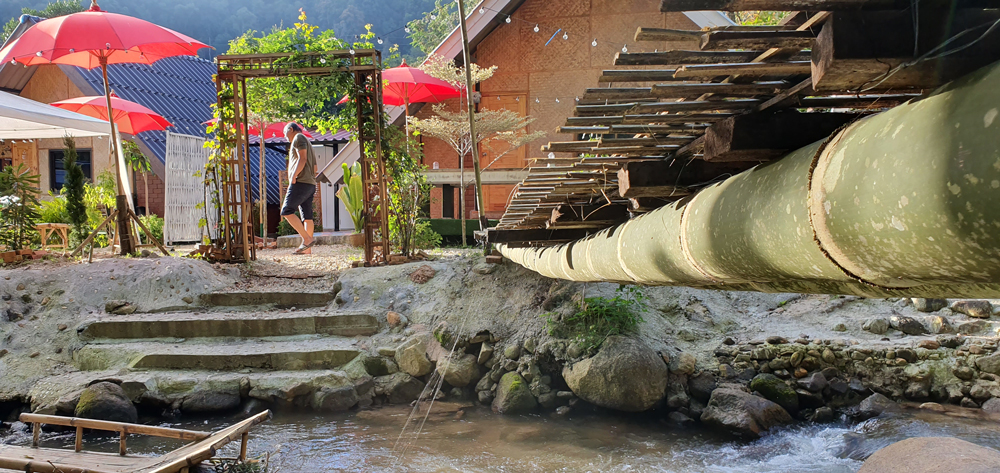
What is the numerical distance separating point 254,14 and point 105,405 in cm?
5556

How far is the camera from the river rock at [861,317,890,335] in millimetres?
6863

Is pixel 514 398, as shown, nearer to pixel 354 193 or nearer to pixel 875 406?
pixel 875 406

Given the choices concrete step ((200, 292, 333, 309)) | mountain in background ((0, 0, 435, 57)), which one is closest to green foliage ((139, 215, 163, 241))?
concrete step ((200, 292, 333, 309))

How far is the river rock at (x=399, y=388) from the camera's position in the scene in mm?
6645

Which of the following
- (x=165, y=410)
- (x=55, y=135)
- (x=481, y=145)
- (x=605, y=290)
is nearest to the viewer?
(x=165, y=410)

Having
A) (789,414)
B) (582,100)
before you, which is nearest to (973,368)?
(789,414)

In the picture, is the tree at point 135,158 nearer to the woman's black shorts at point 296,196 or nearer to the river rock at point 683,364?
the woman's black shorts at point 296,196

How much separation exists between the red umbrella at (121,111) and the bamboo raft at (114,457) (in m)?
7.59

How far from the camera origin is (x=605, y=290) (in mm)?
7387

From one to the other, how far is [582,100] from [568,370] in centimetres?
477

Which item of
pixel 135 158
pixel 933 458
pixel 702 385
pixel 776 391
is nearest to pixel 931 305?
pixel 776 391

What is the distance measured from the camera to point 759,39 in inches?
50.8

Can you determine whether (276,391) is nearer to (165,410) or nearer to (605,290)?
(165,410)

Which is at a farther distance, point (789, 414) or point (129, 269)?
point (129, 269)
